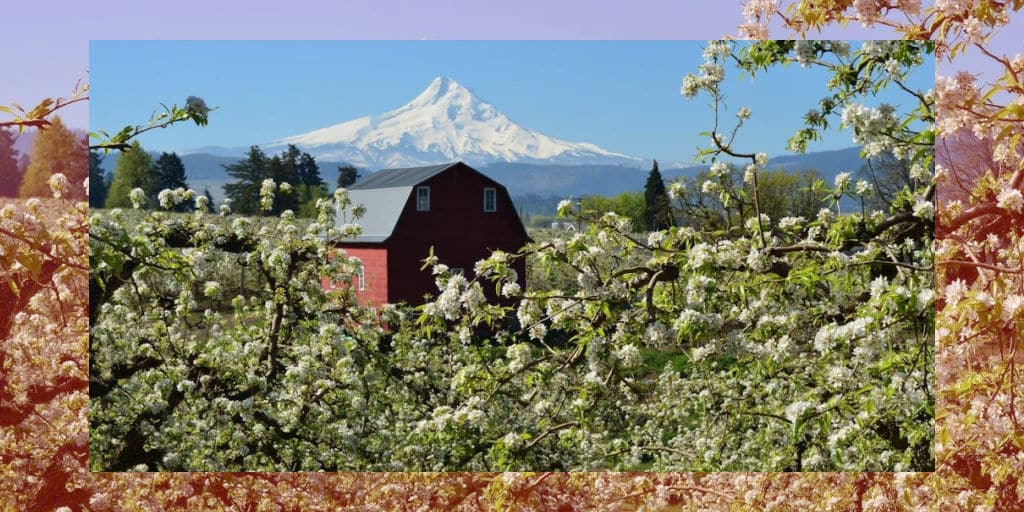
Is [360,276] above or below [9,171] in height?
below

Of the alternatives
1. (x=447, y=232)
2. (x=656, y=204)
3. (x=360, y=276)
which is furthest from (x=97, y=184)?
(x=656, y=204)

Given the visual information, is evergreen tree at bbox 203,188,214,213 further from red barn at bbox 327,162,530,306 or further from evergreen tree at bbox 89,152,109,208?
red barn at bbox 327,162,530,306

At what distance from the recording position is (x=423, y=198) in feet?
14.3

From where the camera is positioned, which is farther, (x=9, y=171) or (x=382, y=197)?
(x=9, y=171)

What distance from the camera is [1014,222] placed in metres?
4.35

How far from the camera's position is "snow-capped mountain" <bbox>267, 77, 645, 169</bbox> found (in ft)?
14.3

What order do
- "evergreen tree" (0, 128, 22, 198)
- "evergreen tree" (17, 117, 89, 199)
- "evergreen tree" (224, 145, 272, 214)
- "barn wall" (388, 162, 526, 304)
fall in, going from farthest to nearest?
"evergreen tree" (0, 128, 22, 198) < "evergreen tree" (17, 117, 89, 199) < "evergreen tree" (224, 145, 272, 214) < "barn wall" (388, 162, 526, 304)

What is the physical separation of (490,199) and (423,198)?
0.95 feet

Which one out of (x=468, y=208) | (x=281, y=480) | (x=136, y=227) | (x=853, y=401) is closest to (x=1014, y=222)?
(x=853, y=401)

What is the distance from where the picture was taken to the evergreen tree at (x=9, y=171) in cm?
705

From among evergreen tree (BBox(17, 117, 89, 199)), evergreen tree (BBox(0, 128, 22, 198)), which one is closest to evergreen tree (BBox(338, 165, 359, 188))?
evergreen tree (BBox(17, 117, 89, 199))

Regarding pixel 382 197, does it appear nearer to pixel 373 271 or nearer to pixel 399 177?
pixel 399 177

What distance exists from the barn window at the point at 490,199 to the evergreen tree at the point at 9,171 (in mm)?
4243

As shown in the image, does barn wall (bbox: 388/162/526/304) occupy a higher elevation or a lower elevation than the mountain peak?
lower
